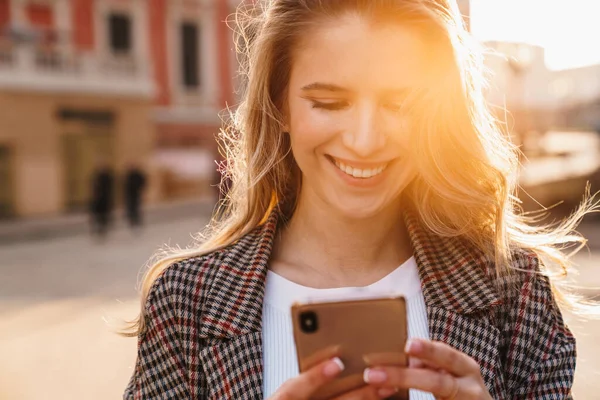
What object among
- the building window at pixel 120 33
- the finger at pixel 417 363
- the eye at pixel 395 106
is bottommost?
the finger at pixel 417 363

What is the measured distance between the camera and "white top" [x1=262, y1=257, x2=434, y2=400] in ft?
5.99

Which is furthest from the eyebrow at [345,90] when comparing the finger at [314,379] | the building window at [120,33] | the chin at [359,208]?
the building window at [120,33]

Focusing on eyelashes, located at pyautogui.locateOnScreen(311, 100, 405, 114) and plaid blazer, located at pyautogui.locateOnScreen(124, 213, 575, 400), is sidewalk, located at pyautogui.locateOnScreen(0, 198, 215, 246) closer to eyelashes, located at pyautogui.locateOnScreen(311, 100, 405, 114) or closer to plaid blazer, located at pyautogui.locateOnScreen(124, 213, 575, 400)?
plaid blazer, located at pyautogui.locateOnScreen(124, 213, 575, 400)

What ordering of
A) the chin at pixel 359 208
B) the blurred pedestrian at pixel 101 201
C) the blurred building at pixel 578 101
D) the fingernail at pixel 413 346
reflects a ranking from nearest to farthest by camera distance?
the fingernail at pixel 413 346 → the chin at pixel 359 208 → the blurred pedestrian at pixel 101 201 → the blurred building at pixel 578 101

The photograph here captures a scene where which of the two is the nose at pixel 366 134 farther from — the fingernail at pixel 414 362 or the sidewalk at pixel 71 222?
the sidewalk at pixel 71 222

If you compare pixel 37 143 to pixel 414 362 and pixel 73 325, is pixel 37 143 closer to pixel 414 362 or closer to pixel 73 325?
pixel 73 325

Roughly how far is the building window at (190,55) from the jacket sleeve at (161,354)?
24.5 metres

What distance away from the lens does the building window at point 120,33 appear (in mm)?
23344

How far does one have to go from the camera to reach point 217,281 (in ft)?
6.35

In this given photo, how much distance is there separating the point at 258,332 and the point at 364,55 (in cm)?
77

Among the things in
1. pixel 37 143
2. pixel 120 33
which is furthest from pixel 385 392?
pixel 120 33

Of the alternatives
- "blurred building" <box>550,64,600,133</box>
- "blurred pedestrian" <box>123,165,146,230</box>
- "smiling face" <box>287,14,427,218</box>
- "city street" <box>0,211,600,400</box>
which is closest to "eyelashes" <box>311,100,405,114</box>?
"smiling face" <box>287,14,427,218</box>

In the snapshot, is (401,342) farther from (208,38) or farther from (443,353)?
(208,38)

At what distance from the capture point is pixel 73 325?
7.08m
